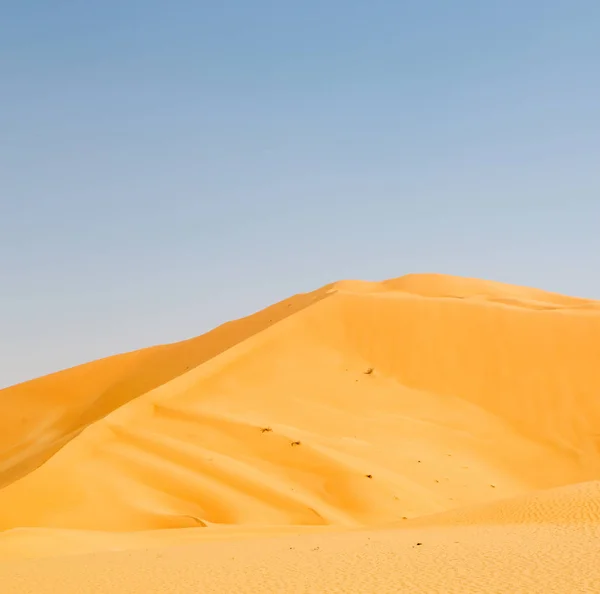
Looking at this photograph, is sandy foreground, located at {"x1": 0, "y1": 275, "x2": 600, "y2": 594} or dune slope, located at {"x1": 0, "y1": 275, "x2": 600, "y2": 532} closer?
sandy foreground, located at {"x1": 0, "y1": 275, "x2": 600, "y2": 594}

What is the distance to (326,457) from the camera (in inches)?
930

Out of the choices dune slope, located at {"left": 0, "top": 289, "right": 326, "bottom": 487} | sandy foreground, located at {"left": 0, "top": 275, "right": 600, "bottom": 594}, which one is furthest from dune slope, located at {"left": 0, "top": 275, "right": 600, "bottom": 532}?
dune slope, located at {"left": 0, "top": 289, "right": 326, "bottom": 487}

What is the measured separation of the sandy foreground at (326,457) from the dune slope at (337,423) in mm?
76

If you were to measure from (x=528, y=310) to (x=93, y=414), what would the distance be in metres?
18.7

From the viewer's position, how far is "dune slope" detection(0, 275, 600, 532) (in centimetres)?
2084

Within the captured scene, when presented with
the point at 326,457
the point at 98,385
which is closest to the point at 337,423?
the point at 326,457

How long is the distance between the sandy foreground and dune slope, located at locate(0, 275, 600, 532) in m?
0.08

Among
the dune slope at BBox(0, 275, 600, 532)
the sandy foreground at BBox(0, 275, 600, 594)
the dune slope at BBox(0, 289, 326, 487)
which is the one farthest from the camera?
the dune slope at BBox(0, 289, 326, 487)

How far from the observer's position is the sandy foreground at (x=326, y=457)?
12355 mm

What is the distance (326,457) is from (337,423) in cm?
389

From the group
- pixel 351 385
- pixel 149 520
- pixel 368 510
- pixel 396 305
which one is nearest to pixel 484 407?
pixel 351 385

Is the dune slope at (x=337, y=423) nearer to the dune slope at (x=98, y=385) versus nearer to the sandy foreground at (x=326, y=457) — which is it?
the sandy foreground at (x=326, y=457)

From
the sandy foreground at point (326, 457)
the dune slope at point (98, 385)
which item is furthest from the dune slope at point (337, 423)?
the dune slope at point (98, 385)

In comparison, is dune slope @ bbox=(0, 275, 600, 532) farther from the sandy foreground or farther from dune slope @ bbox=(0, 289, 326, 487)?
dune slope @ bbox=(0, 289, 326, 487)
